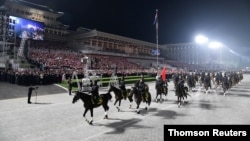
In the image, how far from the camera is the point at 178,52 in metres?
125

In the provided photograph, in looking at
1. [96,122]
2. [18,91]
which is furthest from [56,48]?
[96,122]

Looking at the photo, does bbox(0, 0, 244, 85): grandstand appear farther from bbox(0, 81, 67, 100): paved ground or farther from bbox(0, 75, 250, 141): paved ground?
bbox(0, 75, 250, 141): paved ground

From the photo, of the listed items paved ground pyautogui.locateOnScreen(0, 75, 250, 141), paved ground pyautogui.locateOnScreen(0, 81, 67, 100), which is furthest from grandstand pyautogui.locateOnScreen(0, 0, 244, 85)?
paved ground pyautogui.locateOnScreen(0, 75, 250, 141)

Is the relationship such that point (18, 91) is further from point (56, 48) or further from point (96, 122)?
point (56, 48)

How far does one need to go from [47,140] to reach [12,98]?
13636 mm

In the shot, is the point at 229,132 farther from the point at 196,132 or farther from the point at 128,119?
the point at 128,119

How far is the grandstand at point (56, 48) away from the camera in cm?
3444

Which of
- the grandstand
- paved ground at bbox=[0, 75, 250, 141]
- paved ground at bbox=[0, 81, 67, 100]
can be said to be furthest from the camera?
the grandstand

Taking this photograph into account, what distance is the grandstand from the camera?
34.4 metres

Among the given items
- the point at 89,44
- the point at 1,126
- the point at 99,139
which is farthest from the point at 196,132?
the point at 89,44

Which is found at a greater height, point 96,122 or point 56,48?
point 56,48

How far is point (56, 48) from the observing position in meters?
54.5

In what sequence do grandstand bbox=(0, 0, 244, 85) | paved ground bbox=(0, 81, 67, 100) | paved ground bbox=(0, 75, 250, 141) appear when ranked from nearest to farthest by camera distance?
paved ground bbox=(0, 75, 250, 141), paved ground bbox=(0, 81, 67, 100), grandstand bbox=(0, 0, 244, 85)

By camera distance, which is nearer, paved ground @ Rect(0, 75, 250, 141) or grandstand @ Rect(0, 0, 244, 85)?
paved ground @ Rect(0, 75, 250, 141)
